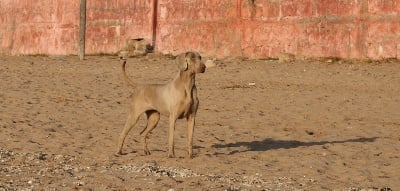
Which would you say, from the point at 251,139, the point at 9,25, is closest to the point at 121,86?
the point at 251,139

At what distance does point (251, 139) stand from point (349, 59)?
10327 mm

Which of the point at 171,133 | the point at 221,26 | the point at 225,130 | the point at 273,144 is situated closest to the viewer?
the point at 171,133

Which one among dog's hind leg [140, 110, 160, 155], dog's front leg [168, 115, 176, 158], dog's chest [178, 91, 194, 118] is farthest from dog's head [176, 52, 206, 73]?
dog's hind leg [140, 110, 160, 155]

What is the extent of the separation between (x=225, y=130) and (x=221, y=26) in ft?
39.4

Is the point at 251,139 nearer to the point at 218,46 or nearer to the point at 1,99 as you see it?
the point at 1,99

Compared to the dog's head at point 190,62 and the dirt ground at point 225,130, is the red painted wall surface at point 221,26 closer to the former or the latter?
the dirt ground at point 225,130

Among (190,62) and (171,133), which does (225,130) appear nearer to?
(171,133)

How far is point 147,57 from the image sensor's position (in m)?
25.5

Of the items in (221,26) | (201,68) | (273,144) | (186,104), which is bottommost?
(273,144)

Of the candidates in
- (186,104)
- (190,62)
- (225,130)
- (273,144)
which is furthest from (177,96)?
(225,130)

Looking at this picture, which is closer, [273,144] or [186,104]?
[186,104]

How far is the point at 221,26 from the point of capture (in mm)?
24859

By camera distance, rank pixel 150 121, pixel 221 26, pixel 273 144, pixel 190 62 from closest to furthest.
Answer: pixel 190 62, pixel 150 121, pixel 273 144, pixel 221 26

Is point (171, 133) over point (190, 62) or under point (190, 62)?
under
